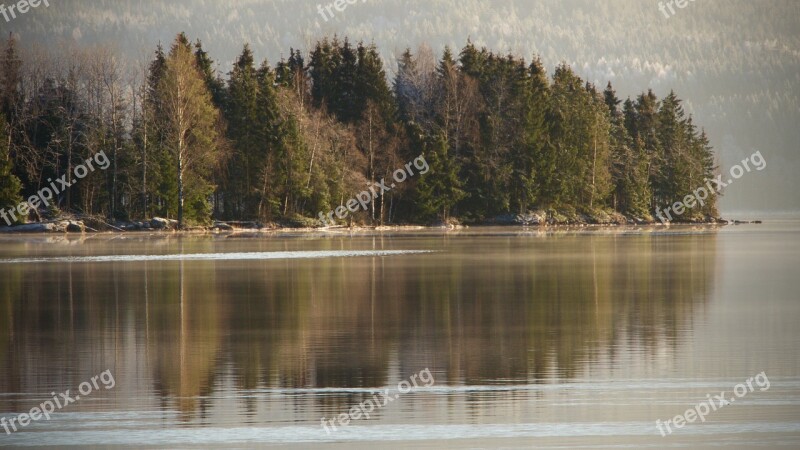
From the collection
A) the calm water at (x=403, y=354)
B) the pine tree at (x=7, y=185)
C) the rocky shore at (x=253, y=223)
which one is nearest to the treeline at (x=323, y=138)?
the pine tree at (x=7, y=185)

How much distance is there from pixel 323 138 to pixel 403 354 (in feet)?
260

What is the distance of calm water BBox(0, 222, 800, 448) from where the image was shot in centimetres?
1455

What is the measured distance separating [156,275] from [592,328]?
19.0 meters

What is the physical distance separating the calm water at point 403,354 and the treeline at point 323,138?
157 feet

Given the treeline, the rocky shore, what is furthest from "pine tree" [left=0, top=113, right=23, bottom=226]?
the rocky shore

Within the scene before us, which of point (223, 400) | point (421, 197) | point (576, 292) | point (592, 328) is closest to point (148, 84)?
point (421, 197)

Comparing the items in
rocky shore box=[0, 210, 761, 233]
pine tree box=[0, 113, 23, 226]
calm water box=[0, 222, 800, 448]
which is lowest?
calm water box=[0, 222, 800, 448]

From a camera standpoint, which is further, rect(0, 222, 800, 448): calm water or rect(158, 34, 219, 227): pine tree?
rect(158, 34, 219, 227): pine tree

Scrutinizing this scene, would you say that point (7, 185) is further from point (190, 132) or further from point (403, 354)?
point (403, 354)

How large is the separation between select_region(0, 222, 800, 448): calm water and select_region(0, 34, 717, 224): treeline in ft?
157

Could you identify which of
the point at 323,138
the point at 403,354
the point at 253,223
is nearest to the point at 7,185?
the point at 253,223

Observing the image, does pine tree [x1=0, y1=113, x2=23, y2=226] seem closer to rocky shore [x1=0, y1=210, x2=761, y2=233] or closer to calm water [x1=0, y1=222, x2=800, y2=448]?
rocky shore [x1=0, y1=210, x2=761, y2=233]

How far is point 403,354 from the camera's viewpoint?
20.4 meters

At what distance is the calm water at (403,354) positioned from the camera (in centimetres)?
1455
